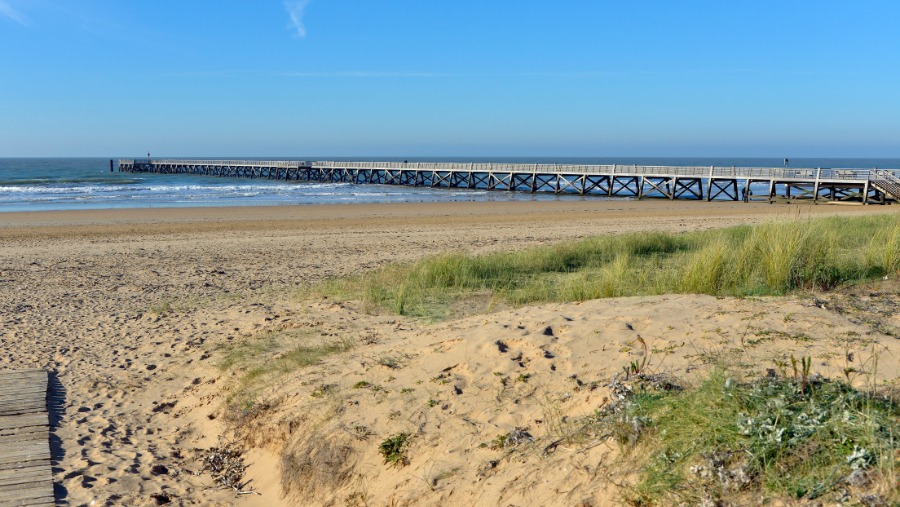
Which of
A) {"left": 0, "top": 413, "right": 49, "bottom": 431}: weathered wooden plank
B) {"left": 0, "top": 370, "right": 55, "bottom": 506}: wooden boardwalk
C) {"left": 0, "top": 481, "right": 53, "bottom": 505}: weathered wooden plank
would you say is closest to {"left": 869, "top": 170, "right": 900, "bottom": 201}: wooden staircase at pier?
{"left": 0, "top": 370, "right": 55, "bottom": 506}: wooden boardwalk

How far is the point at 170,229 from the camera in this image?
2409 centimetres

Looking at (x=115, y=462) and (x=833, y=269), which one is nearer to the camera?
(x=115, y=462)

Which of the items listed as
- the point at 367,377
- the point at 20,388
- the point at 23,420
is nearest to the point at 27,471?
the point at 23,420

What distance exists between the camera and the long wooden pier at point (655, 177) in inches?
1452

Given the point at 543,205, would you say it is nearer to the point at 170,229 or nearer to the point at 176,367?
the point at 170,229

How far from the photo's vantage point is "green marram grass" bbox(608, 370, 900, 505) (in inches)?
136

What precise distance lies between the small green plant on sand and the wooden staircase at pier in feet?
116

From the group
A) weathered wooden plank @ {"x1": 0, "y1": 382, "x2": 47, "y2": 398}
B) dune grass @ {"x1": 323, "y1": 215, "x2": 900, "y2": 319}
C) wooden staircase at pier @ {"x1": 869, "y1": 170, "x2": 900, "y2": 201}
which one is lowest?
weathered wooden plank @ {"x1": 0, "y1": 382, "x2": 47, "y2": 398}

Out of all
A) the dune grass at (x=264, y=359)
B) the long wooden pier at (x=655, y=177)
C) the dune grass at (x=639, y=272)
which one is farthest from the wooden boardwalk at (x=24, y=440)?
the long wooden pier at (x=655, y=177)

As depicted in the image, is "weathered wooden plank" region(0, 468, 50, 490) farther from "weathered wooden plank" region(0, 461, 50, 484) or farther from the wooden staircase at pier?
the wooden staircase at pier

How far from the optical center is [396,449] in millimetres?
5066

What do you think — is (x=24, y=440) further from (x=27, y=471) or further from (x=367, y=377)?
(x=367, y=377)

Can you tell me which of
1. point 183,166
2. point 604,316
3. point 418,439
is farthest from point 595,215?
point 183,166

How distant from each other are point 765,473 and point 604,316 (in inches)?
133
